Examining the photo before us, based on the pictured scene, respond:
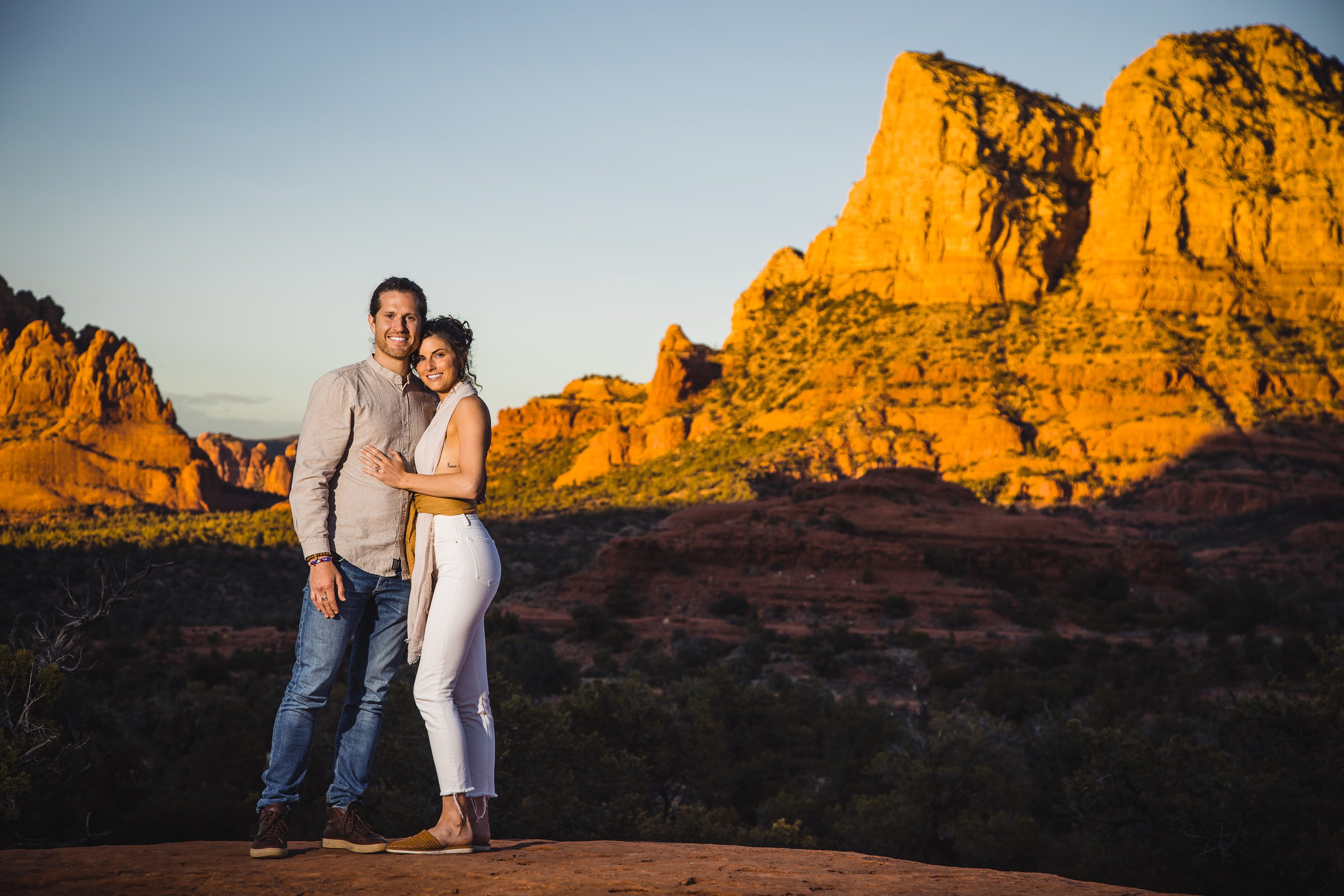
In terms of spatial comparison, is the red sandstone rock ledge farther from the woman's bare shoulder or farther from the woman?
the woman's bare shoulder

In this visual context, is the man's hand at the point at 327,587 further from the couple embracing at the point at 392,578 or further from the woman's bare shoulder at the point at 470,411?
the woman's bare shoulder at the point at 470,411

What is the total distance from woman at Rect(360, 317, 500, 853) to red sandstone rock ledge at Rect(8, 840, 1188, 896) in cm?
21

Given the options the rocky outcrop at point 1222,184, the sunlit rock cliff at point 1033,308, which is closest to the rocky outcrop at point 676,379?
the sunlit rock cliff at point 1033,308

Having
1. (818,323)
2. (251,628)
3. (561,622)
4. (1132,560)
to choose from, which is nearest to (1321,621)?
(1132,560)

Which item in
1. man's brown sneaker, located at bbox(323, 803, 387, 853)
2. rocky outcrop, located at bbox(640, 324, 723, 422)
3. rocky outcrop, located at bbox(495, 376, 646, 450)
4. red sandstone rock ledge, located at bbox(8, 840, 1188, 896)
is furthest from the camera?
rocky outcrop, located at bbox(495, 376, 646, 450)

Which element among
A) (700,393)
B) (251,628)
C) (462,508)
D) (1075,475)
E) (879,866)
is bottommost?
(251,628)

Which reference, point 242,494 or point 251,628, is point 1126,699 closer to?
point 251,628

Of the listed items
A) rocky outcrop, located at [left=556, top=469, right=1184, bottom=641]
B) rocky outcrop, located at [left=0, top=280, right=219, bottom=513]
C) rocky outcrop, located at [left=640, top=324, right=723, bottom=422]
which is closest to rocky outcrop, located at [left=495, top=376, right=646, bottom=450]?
rocky outcrop, located at [left=640, top=324, right=723, bottom=422]

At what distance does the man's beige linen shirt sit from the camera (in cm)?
390

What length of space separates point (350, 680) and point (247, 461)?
134421mm

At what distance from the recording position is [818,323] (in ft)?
237

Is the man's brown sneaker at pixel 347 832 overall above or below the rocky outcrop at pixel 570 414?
below

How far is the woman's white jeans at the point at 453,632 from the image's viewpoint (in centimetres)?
384

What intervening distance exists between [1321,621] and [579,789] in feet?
93.9
